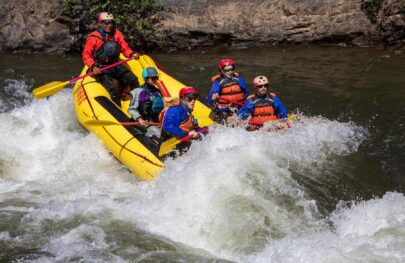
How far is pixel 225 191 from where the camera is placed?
242 inches

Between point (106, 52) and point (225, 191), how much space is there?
3.82 metres

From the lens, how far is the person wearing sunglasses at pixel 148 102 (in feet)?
25.3

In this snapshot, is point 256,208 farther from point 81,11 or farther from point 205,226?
point 81,11

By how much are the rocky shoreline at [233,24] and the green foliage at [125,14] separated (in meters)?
0.16

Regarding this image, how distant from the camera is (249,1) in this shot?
1359 cm

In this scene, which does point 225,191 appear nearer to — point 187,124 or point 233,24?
point 187,124

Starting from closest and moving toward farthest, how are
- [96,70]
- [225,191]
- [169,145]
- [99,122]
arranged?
1. [225,191]
2. [169,145]
3. [99,122]
4. [96,70]

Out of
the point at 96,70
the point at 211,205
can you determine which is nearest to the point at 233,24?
the point at 96,70

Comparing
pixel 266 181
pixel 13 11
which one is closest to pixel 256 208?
pixel 266 181

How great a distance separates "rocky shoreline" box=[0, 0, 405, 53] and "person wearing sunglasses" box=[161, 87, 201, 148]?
664 centimetres

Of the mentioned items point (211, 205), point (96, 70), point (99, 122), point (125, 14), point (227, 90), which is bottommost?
point (211, 205)

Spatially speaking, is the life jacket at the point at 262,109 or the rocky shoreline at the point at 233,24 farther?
the rocky shoreline at the point at 233,24

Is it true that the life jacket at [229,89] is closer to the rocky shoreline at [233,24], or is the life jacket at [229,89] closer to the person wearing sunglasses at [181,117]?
the person wearing sunglasses at [181,117]

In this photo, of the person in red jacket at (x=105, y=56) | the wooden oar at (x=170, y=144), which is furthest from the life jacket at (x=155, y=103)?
the person in red jacket at (x=105, y=56)
